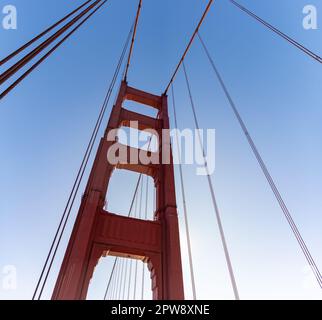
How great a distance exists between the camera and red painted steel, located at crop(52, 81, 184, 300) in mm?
3246

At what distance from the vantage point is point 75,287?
3.03 m

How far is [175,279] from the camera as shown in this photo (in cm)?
358

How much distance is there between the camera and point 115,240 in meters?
3.87

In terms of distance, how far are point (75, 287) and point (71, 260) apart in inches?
15.9

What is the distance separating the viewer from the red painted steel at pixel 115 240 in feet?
10.6

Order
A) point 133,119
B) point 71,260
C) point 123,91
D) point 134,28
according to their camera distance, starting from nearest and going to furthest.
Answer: point 71,260
point 133,119
point 123,91
point 134,28

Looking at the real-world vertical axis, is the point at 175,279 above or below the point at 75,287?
above
